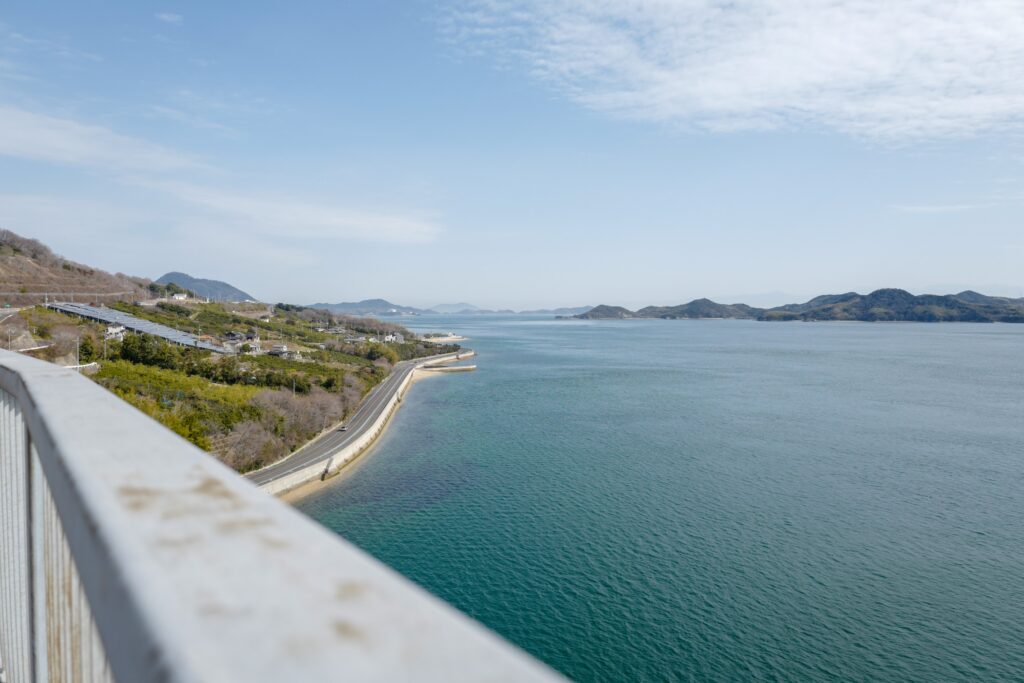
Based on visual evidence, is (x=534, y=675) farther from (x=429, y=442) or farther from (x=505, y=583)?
(x=429, y=442)

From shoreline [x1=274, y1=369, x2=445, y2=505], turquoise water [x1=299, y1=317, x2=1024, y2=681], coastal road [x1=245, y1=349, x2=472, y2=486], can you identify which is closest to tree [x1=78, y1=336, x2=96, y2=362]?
coastal road [x1=245, y1=349, x2=472, y2=486]

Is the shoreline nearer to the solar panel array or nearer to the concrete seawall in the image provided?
the concrete seawall

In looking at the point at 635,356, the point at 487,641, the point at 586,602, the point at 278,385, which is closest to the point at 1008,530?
the point at 586,602

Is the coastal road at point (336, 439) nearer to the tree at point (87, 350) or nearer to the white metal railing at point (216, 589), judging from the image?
the tree at point (87, 350)

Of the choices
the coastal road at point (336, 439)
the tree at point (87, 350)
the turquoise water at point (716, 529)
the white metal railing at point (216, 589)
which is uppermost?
the white metal railing at point (216, 589)

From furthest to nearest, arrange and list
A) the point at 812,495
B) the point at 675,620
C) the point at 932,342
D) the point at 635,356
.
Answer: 1. the point at 932,342
2. the point at 635,356
3. the point at 812,495
4. the point at 675,620

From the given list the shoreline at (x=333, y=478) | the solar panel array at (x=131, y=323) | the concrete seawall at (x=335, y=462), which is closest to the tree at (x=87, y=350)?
the solar panel array at (x=131, y=323)
